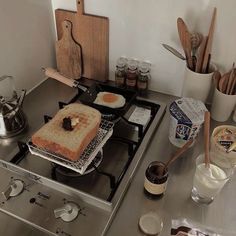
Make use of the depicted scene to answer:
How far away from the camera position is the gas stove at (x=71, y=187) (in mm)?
648

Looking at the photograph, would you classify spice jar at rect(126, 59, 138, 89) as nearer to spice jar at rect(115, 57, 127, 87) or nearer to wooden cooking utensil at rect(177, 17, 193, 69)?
spice jar at rect(115, 57, 127, 87)

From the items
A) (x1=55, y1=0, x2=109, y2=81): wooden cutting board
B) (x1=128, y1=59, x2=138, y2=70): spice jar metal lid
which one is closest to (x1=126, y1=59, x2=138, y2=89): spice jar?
(x1=128, y1=59, x2=138, y2=70): spice jar metal lid

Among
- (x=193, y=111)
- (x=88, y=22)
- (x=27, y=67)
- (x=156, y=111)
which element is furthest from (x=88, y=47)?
(x=193, y=111)

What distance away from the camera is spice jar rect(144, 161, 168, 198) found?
2.18 ft

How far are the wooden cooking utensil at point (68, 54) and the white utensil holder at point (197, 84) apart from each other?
0.40m

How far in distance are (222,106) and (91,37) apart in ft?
1.63

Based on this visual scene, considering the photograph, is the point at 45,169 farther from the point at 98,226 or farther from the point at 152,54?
the point at 152,54

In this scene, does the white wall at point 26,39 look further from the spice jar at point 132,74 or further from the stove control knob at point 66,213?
the stove control knob at point 66,213

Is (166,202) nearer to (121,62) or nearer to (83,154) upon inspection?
(83,154)

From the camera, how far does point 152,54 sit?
3.18 ft

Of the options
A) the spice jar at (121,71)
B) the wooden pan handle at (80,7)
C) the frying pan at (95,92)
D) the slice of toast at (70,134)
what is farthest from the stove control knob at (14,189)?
the wooden pan handle at (80,7)

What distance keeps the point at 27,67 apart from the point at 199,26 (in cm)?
59

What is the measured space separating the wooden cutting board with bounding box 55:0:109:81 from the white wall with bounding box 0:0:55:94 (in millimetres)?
53

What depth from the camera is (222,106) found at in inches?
34.6
